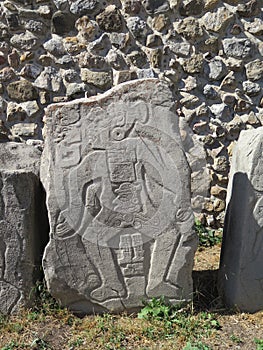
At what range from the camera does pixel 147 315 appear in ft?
10.2

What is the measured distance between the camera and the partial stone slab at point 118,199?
2.98m

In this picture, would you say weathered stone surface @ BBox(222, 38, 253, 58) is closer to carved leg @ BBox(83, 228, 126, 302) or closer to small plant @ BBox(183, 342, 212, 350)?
carved leg @ BBox(83, 228, 126, 302)

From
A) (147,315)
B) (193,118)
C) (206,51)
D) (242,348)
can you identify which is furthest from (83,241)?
(206,51)

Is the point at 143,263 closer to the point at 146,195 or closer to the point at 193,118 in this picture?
the point at 146,195

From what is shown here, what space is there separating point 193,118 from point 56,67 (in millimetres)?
1339

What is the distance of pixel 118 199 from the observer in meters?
3.04

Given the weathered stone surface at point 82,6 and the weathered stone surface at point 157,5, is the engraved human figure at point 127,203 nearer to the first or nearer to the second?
the weathered stone surface at point 157,5

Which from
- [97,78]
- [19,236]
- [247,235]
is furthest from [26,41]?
[247,235]

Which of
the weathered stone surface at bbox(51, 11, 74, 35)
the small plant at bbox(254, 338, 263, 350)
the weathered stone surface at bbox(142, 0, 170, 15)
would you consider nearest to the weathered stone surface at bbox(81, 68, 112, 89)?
the weathered stone surface at bbox(51, 11, 74, 35)

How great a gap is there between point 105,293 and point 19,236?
24.2 inches

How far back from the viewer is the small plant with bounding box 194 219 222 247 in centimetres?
466

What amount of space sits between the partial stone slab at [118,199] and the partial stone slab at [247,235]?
286 mm

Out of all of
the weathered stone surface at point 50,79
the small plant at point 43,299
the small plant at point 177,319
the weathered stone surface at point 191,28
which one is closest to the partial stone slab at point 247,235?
the small plant at point 177,319

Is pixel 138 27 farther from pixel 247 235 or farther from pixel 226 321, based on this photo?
pixel 226 321
